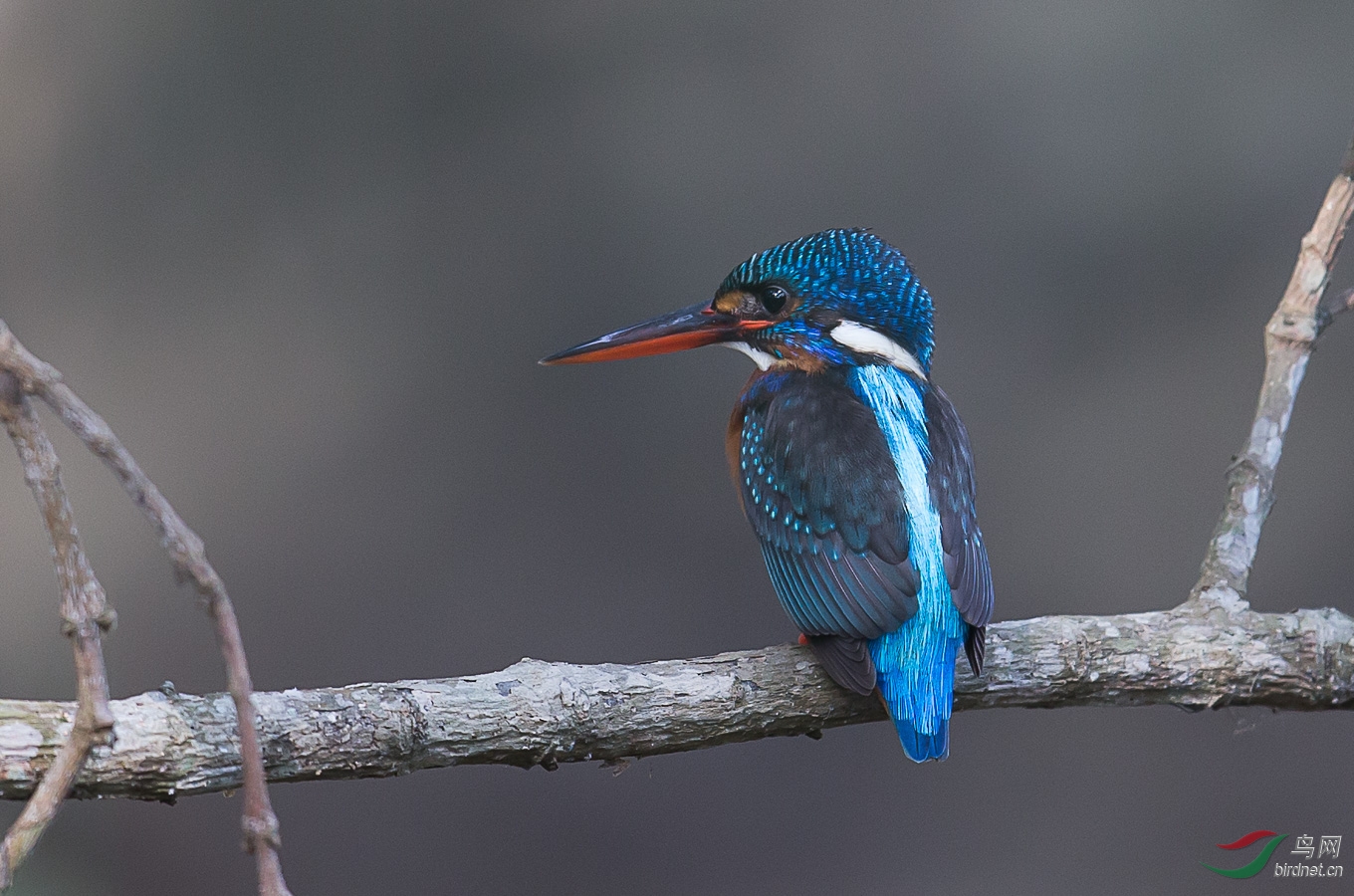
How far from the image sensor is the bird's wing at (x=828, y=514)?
1317 millimetres

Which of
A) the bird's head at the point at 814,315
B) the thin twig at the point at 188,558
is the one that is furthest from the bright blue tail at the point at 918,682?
the thin twig at the point at 188,558

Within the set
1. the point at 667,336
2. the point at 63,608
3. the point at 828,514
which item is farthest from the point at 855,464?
the point at 63,608

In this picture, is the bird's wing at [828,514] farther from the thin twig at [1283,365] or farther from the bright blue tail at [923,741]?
the thin twig at [1283,365]

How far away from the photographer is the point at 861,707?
4.44 ft

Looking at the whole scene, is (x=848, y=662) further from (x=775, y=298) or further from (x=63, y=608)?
(x=63, y=608)

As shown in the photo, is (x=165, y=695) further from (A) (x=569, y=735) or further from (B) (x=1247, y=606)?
(B) (x=1247, y=606)

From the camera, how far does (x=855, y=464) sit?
1429mm

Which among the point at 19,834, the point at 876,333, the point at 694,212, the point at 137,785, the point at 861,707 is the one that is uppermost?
the point at 694,212

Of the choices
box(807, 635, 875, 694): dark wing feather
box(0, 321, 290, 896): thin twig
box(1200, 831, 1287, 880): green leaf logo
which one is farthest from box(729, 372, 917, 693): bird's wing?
box(1200, 831, 1287, 880): green leaf logo

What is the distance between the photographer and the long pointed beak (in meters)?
1.68

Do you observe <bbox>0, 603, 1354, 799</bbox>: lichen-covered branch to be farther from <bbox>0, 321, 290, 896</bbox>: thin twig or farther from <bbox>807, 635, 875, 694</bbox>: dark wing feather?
<bbox>0, 321, 290, 896</bbox>: thin twig

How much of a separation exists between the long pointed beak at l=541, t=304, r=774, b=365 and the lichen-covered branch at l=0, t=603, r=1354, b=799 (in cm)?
54

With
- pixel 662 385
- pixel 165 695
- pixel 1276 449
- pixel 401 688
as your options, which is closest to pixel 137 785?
pixel 165 695

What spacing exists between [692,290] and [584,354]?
0.98 metres
